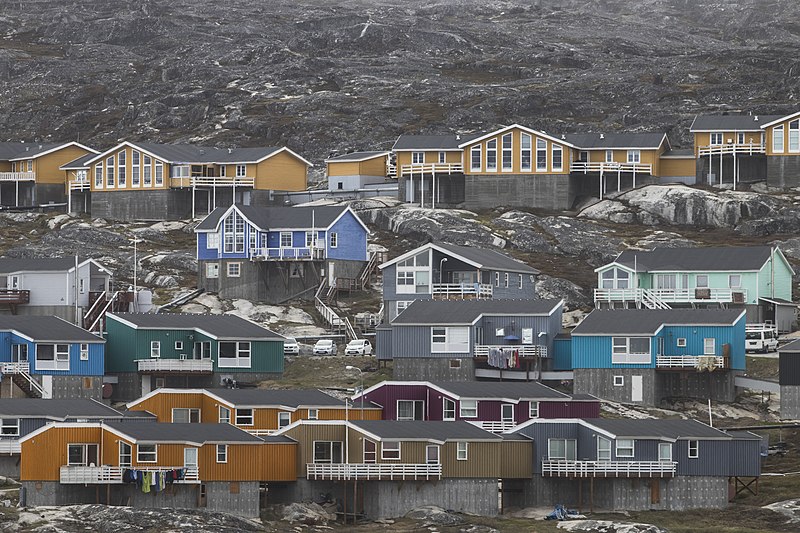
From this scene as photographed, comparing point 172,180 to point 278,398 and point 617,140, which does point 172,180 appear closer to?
point 617,140

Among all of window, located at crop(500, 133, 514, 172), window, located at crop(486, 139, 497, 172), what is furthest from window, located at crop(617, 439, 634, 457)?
window, located at crop(486, 139, 497, 172)

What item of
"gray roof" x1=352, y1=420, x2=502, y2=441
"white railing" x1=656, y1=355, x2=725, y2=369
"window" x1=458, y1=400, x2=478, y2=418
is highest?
"white railing" x1=656, y1=355, x2=725, y2=369

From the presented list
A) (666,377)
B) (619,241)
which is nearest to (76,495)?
(666,377)

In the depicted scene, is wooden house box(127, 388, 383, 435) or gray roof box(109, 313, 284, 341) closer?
wooden house box(127, 388, 383, 435)

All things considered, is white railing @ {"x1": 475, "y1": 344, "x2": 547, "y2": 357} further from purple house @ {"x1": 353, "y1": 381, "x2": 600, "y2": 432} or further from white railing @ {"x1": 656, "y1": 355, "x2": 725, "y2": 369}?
purple house @ {"x1": 353, "y1": 381, "x2": 600, "y2": 432}

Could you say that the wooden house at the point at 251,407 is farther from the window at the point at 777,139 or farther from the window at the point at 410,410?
the window at the point at 777,139

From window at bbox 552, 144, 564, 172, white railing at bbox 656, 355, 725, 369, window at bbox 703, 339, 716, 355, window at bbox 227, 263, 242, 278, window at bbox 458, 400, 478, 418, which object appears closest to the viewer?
window at bbox 458, 400, 478, 418

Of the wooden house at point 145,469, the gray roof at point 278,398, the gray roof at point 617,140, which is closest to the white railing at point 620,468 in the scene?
the wooden house at point 145,469

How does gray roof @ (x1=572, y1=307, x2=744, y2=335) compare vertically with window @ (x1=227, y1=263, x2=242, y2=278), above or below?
below

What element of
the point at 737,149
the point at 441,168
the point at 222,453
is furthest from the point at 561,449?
the point at 737,149
